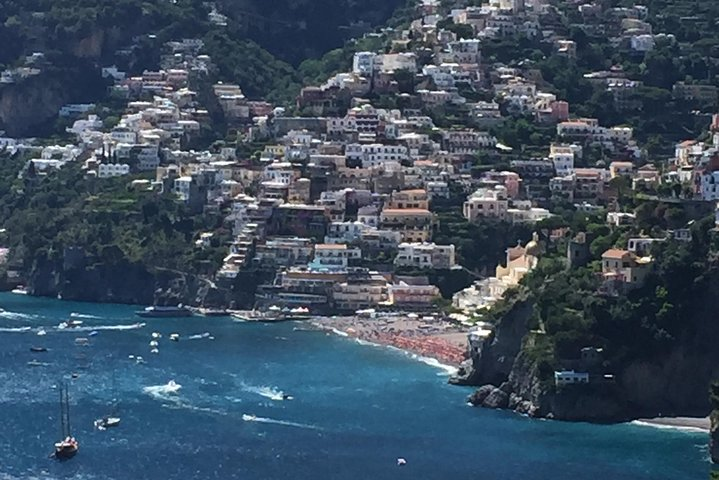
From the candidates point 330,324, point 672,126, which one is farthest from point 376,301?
point 672,126

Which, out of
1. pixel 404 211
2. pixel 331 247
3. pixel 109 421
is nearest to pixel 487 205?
pixel 404 211

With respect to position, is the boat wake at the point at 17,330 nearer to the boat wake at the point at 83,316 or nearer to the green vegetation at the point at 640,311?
the boat wake at the point at 83,316

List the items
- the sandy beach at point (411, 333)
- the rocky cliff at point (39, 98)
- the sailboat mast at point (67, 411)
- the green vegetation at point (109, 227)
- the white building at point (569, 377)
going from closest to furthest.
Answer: the sailboat mast at point (67, 411) < the white building at point (569, 377) < the sandy beach at point (411, 333) < the green vegetation at point (109, 227) < the rocky cliff at point (39, 98)

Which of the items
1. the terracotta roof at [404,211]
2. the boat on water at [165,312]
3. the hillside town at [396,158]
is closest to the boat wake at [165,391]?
the hillside town at [396,158]

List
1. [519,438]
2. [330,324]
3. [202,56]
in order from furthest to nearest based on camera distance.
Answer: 1. [202,56]
2. [330,324]
3. [519,438]

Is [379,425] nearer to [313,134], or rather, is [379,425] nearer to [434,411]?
[434,411]
